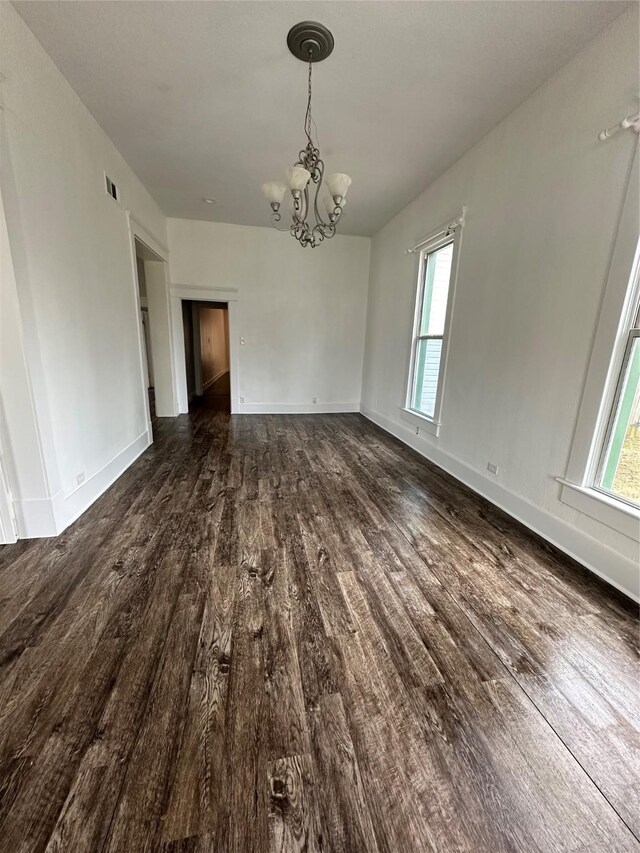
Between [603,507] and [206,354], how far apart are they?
899 cm

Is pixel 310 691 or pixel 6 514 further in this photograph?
pixel 6 514

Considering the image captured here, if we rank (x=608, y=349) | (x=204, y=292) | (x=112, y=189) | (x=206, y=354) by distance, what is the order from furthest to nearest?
1. (x=206, y=354)
2. (x=204, y=292)
3. (x=112, y=189)
4. (x=608, y=349)

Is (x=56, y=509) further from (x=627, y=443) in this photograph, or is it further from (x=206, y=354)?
(x=206, y=354)

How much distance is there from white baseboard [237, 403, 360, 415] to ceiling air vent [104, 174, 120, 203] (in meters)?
3.28

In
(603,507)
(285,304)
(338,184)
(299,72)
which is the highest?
(299,72)

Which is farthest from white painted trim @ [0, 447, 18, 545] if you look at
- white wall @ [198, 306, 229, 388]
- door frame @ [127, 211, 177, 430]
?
white wall @ [198, 306, 229, 388]

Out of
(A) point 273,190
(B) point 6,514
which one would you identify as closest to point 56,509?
(B) point 6,514

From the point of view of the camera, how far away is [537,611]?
1715 millimetres

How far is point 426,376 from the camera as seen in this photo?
4.12m

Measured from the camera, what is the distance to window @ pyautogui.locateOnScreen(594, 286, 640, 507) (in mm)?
1859

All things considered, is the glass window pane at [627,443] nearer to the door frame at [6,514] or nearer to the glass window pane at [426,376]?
the glass window pane at [426,376]

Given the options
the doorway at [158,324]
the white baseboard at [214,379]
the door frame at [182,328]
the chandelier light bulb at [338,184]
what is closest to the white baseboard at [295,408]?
the door frame at [182,328]

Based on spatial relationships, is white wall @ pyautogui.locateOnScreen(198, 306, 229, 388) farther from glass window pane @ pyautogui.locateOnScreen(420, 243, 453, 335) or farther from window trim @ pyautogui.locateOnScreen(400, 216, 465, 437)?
glass window pane @ pyautogui.locateOnScreen(420, 243, 453, 335)

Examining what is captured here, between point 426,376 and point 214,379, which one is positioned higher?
point 426,376
